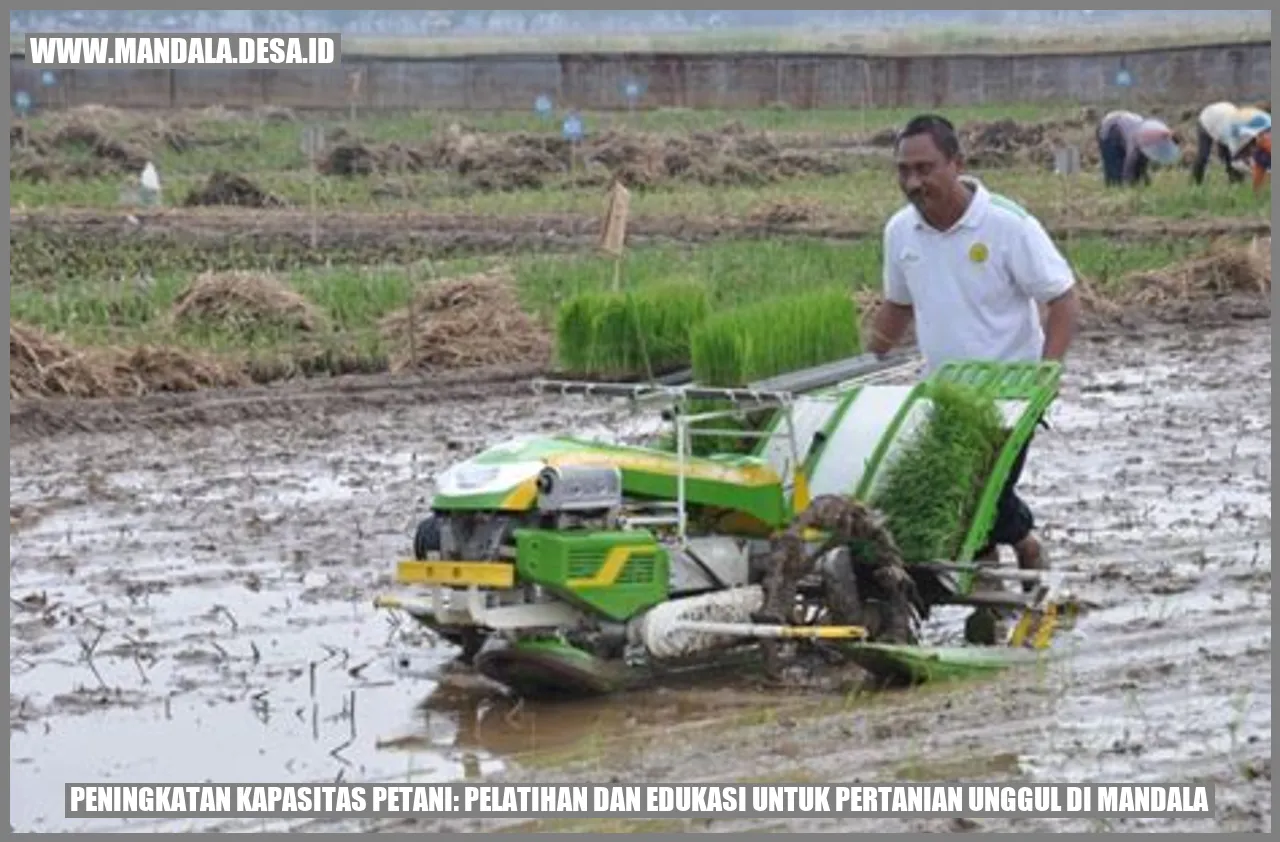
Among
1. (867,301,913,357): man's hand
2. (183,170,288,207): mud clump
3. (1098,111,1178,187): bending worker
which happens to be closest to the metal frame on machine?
(867,301,913,357): man's hand

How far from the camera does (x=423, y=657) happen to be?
29.2ft

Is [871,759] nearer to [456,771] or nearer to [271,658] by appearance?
[456,771]

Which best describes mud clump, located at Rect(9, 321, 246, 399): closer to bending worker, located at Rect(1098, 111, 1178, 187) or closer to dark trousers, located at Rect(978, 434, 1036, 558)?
dark trousers, located at Rect(978, 434, 1036, 558)

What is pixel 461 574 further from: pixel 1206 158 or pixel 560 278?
pixel 1206 158

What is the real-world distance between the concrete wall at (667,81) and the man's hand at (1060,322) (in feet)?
156

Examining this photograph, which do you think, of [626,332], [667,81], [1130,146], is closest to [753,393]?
[626,332]

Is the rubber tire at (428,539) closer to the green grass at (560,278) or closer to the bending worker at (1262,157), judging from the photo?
the green grass at (560,278)

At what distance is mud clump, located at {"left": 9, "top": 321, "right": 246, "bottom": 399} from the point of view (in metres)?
15.7

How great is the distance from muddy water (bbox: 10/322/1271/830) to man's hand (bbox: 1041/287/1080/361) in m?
0.98

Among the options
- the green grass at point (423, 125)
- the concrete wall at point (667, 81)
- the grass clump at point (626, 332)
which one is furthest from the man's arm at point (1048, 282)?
the concrete wall at point (667, 81)

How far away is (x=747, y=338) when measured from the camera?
30.1 feet
